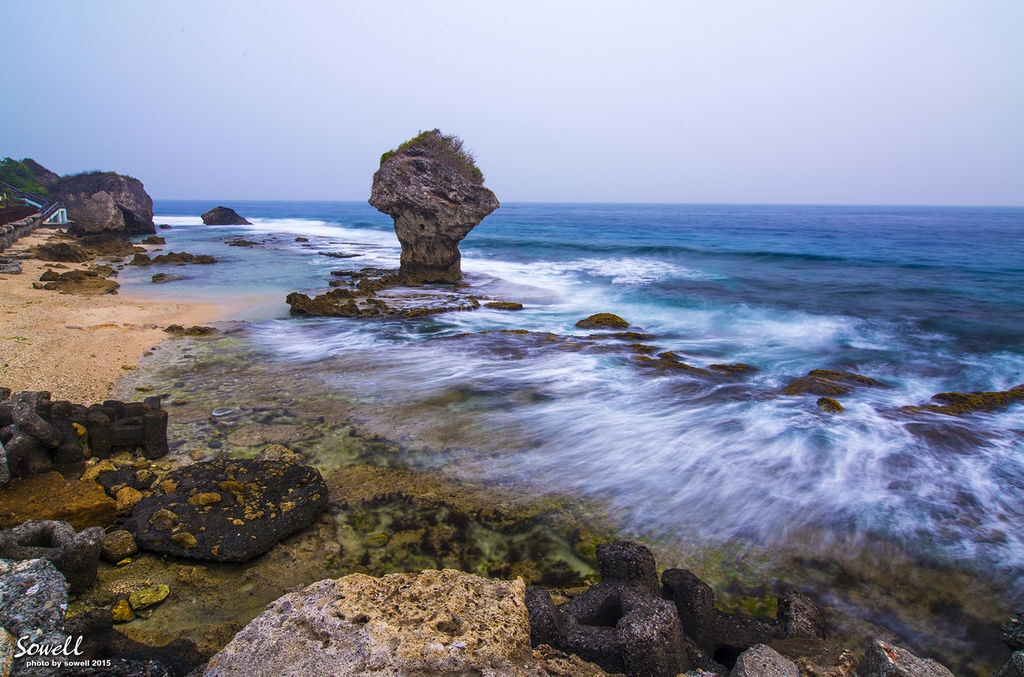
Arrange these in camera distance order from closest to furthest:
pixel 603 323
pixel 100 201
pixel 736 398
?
pixel 736 398 < pixel 603 323 < pixel 100 201

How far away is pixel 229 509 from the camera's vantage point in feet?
16.2

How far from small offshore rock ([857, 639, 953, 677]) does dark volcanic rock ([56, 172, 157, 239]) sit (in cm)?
4280

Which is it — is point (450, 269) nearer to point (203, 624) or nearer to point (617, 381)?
point (617, 381)

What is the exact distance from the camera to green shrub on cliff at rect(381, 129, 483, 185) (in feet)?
70.0

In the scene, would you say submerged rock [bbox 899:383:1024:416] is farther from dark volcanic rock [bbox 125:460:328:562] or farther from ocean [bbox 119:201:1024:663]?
dark volcanic rock [bbox 125:460:328:562]

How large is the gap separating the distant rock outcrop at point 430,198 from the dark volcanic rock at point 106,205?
2434 cm

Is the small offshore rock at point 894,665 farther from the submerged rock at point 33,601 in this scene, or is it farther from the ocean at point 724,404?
the submerged rock at point 33,601

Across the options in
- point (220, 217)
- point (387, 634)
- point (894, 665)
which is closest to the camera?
point (387, 634)

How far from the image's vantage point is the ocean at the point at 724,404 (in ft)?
20.0

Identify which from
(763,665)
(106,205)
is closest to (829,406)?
(763,665)

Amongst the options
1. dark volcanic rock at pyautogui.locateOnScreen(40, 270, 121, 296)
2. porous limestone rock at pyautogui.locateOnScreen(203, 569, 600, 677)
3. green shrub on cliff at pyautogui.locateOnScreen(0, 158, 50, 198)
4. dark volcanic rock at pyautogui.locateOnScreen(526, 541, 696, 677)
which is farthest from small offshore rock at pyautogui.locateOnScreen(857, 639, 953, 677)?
green shrub on cliff at pyautogui.locateOnScreen(0, 158, 50, 198)

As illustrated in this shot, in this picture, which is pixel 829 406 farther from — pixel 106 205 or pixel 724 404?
pixel 106 205

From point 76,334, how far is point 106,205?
30.3 metres

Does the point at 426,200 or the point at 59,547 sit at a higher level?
the point at 426,200
